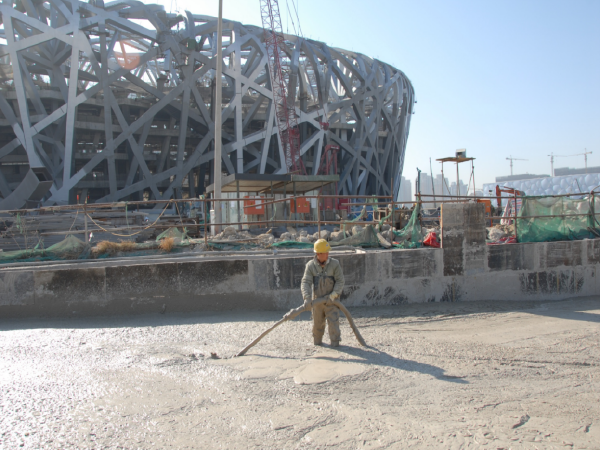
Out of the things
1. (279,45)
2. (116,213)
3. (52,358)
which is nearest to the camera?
(52,358)

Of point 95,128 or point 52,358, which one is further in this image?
point 95,128

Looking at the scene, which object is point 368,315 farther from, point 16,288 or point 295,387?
point 16,288

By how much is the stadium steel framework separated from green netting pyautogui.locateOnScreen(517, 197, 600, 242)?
23.5 metres

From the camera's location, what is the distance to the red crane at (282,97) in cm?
3538

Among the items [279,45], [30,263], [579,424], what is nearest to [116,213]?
[30,263]

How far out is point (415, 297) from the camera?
26.6 ft

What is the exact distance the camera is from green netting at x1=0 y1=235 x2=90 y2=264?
27.6 ft

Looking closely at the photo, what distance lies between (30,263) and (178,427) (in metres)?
6.11

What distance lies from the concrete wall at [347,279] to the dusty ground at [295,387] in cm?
64

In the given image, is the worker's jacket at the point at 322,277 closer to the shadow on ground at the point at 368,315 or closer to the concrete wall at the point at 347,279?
the shadow on ground at the point at 368,315

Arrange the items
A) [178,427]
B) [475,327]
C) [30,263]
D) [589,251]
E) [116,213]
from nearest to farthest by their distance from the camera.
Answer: [178,427] → [475,327] → [30,263] → [589,251] → [116,213]

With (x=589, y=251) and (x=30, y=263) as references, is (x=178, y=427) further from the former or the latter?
(x=589, y=251)

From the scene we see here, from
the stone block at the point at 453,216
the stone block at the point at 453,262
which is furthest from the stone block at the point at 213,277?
the stone block at the point at 453,216

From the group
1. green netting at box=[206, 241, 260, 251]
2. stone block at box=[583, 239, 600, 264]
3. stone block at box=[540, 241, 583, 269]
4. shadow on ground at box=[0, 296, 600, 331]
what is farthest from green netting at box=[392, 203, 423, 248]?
stone block at box=[583, 239, 600, 264]
